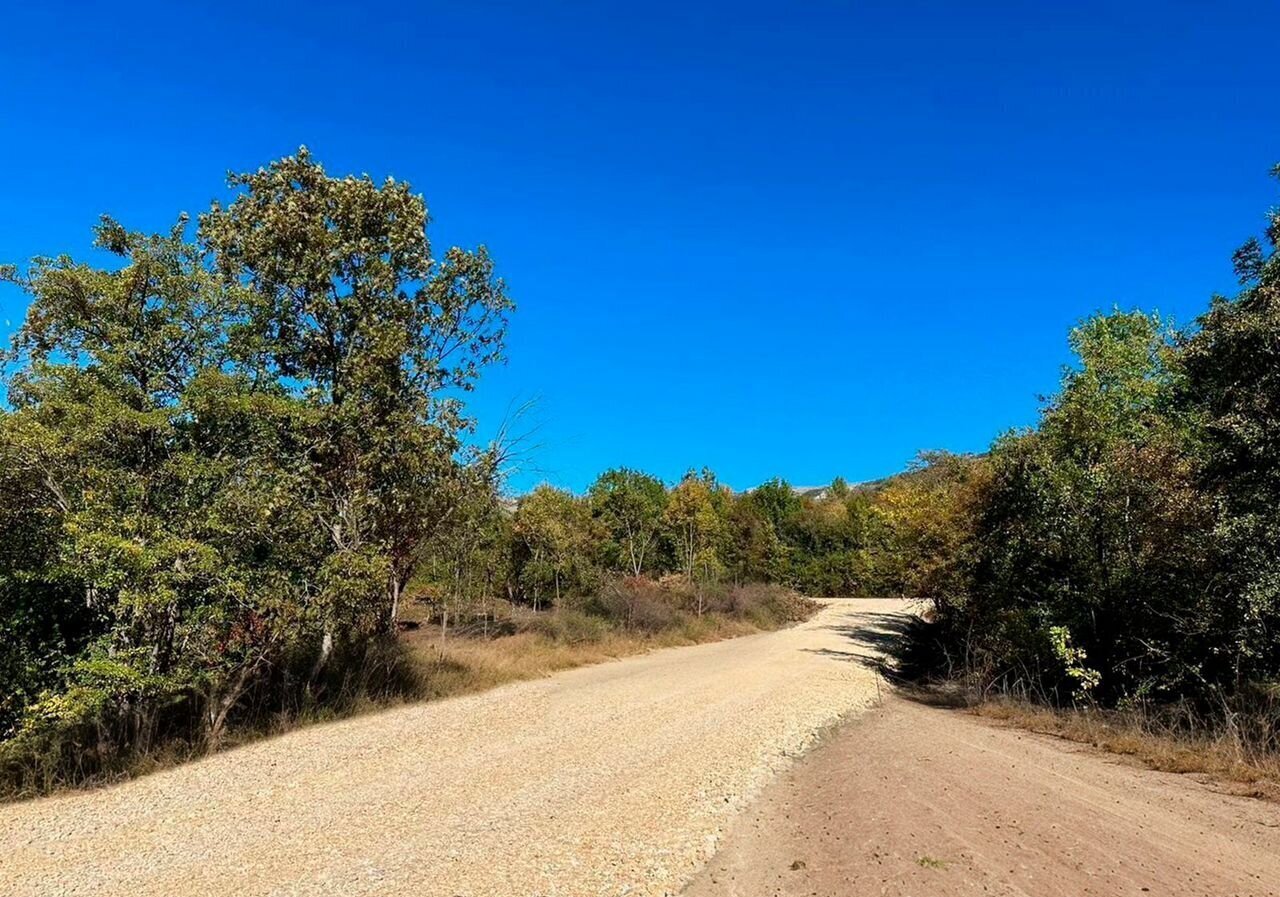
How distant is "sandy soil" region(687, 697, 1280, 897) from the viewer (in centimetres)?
559

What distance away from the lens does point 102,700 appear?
341 inches

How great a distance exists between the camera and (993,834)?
650 cm

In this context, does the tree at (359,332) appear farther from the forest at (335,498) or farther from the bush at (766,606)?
the bush at (766,606)

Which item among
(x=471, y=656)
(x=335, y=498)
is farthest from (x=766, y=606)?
(x=335, y=498)

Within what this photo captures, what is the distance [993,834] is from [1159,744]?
5.69m

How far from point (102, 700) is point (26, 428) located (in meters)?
3.34

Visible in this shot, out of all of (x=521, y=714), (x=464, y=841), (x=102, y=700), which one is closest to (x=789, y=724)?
(x=521, y=714)

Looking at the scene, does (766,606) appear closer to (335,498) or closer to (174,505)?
(335,498)

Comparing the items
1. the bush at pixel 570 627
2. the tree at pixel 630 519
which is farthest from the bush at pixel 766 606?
the bush at pixel 570 627

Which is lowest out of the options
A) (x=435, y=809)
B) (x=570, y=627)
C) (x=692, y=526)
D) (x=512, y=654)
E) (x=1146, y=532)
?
(x=435, y=809)

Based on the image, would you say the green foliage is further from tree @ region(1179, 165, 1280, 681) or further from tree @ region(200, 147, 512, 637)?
tree @ region(1179, 165, 1280, 681)

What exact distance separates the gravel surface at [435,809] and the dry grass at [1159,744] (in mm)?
3827

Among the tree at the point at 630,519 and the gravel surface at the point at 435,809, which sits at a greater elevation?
the tree at the point at 630,519

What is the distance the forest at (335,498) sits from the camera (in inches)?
367
